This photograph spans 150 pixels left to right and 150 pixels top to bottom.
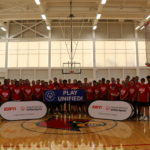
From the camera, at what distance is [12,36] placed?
20422mm

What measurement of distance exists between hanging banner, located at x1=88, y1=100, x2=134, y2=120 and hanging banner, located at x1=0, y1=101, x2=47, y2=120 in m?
2.27

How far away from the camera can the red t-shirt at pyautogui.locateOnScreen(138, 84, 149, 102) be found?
7297 millimetres

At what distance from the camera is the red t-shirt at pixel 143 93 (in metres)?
7.30

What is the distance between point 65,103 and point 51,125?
7.84 feet

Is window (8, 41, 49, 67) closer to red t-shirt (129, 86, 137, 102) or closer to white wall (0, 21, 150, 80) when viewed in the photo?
white wall (0, 21, 150, 80)

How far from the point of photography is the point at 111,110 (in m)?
7.24

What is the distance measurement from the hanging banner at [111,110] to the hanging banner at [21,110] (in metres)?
2.27

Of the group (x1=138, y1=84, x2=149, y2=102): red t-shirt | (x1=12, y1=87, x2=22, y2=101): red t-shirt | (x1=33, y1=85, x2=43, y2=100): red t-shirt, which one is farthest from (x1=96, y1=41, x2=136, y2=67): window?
(x1=12, y1=87, x2=22, y2=101): red t-shirt

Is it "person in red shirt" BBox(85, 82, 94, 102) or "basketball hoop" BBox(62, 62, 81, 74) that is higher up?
"basketball hoop" BBox(62, 62, 81, 74)

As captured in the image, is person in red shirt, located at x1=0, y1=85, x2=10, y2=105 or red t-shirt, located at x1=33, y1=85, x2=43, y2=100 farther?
red t-shirt, located at x1=33, y1=85, x2=43, y2=100

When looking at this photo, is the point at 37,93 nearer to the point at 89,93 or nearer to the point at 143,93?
the point at 89,93

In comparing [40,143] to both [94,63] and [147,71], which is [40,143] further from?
[147,71]

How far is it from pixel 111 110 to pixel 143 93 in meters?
1.51

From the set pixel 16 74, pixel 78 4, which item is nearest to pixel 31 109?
pixel 78 4
